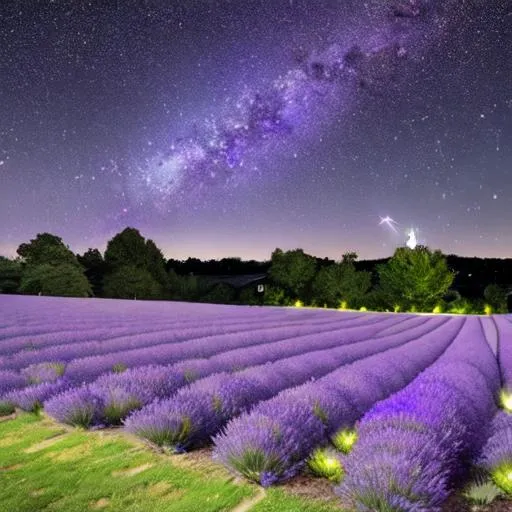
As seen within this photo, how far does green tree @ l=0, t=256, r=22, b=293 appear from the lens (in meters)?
40.3

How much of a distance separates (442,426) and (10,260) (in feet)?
151

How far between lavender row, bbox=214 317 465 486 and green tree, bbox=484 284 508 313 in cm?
3996

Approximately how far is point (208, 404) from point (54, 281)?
3855 cm

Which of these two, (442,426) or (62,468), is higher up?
(442,426)

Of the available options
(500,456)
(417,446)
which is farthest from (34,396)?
(500,456)

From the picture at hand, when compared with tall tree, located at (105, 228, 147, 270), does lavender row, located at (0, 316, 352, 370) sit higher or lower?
lower

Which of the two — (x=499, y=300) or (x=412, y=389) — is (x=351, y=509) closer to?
(x=412, y=389)

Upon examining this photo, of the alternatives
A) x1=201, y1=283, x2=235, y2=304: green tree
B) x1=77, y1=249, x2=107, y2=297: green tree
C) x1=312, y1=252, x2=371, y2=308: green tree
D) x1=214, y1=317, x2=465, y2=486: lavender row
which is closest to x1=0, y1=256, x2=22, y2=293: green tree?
x1=77, y1=249, x2=107, y2=297: green tree

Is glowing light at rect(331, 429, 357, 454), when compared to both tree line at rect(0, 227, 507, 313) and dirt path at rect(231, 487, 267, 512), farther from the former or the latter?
tree line at rect(0, 227, 507, 313)

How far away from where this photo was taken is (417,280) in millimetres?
40781

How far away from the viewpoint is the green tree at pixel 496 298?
4050 cm

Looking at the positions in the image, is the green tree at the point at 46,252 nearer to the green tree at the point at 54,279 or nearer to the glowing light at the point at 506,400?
the green tree at the point at 54,279

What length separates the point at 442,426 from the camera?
3.22 metres

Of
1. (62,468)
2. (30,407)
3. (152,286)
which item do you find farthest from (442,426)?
(152,286)
